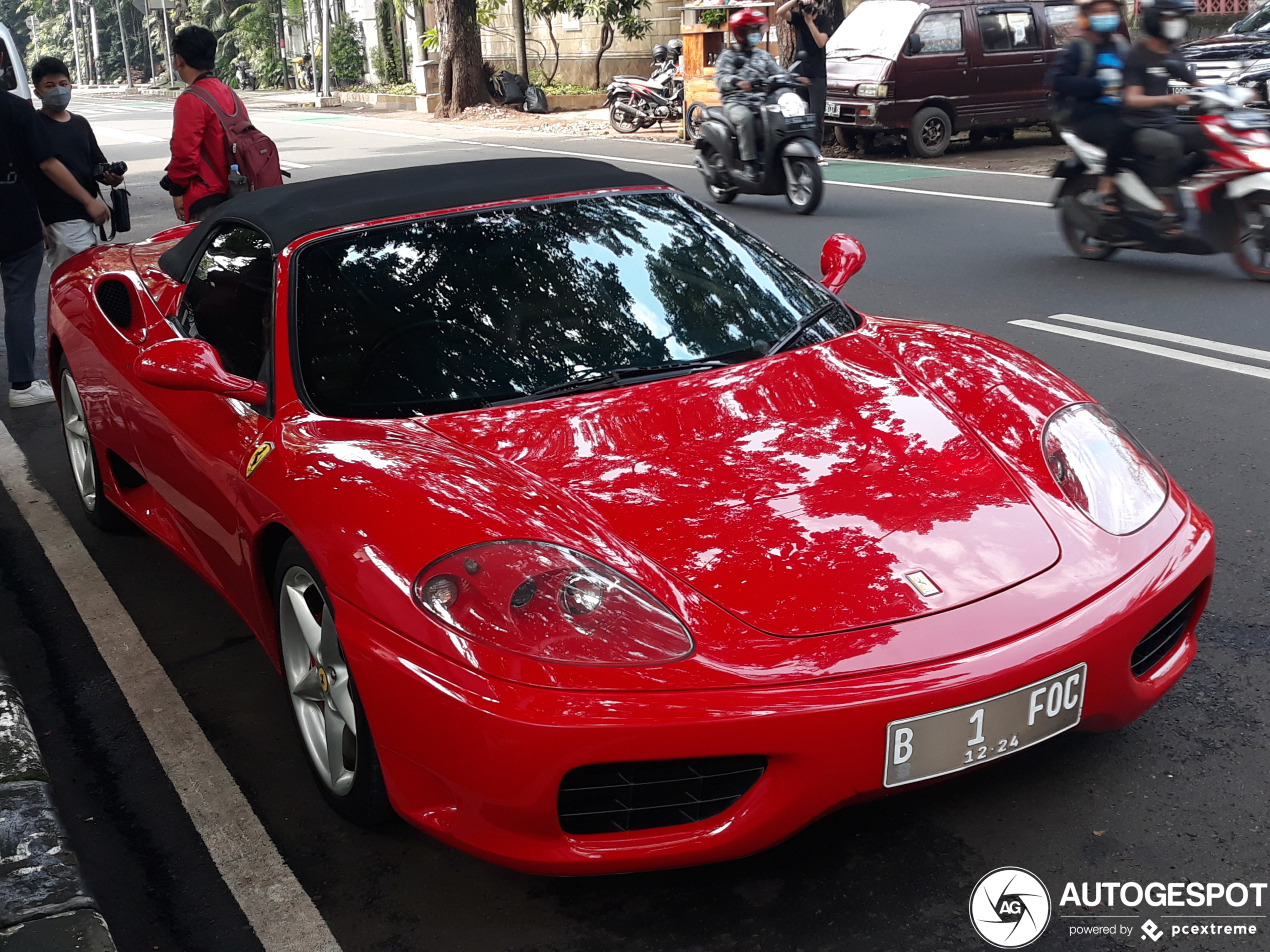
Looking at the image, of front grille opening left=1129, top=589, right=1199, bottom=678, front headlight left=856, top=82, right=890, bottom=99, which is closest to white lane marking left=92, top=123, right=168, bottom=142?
front headlight left=856, top=82, right=890, bottom=99

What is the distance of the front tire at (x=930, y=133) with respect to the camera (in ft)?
52.4

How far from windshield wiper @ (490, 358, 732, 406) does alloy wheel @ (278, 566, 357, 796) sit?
0.65m

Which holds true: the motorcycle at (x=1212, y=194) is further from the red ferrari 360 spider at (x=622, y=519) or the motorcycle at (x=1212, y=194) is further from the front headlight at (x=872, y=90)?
the front headlight at (x=872, y=90)

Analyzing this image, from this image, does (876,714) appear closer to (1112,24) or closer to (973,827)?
(973,827)

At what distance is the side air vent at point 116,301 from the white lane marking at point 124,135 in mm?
24720

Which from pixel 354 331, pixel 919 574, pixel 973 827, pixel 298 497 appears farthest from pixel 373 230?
pixel 973 827

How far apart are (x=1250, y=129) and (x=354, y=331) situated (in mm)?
6665

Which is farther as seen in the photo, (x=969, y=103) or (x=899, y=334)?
(x=969, y=103)

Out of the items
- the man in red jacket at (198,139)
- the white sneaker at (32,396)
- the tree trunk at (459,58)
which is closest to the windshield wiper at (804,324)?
the man in red jacket at (198,139)

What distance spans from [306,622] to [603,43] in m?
30.7

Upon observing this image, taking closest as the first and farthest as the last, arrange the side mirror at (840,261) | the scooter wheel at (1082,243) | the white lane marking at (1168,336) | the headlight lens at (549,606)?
the headlight lens at (549,606) → the side mirror at (840,261) → the white lane marking at (1168,336) → the scooter wheel at (1082,243)

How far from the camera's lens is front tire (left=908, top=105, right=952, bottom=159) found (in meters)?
16.0

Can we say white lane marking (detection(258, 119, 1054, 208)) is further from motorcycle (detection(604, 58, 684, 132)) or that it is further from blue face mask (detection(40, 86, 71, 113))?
blue face mask (detection(40, 86, 71, 113))

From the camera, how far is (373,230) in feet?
11.9
